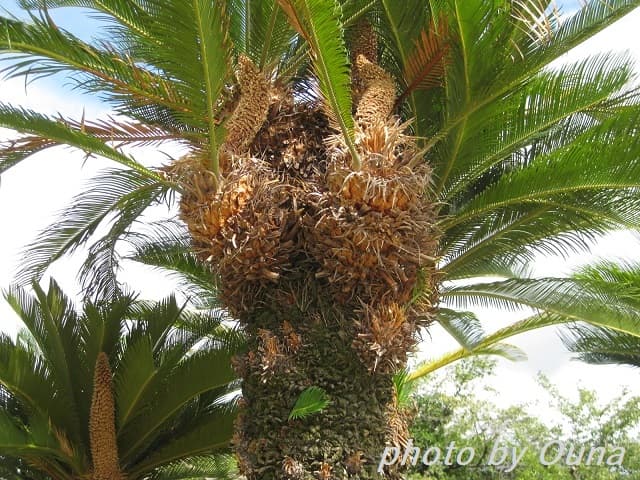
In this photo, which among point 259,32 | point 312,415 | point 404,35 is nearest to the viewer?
point 312,415

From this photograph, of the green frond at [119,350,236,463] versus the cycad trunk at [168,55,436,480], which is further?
the green frond at [119,350,236,463]

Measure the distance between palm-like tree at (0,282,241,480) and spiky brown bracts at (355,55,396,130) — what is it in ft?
12.0

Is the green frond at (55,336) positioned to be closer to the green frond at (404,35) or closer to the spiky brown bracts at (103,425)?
the spiky brown bracts at (103,425)

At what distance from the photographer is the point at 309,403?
5578mm

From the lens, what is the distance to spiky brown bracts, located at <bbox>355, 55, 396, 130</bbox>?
19.8 ft

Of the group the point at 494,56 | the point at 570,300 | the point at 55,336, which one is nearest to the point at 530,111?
the point at 494,56

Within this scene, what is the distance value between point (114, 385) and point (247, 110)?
4609 mm

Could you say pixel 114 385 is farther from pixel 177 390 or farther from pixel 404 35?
pixel 404 35

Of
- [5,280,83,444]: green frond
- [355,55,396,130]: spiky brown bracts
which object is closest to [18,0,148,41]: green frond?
[355,55,396,130]: spiky brown bracts

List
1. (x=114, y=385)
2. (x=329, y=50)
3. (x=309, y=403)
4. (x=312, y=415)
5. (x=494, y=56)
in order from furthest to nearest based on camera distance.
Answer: (x=114, y=385) → (x=494, y=56) → (x=312, y=415) → (x=309, y=403) → (x=329, y=50)

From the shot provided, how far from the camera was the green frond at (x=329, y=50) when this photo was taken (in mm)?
4992

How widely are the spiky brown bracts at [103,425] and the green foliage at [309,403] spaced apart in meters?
3.90

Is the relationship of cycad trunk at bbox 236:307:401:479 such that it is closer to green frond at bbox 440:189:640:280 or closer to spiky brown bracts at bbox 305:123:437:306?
spiky brown bracts at bbox 305:123:437:306

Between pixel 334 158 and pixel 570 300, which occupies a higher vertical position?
pixel 334 158
